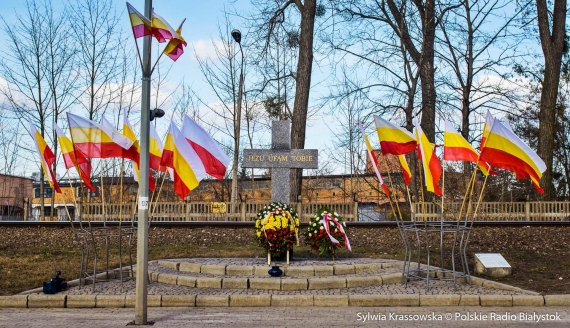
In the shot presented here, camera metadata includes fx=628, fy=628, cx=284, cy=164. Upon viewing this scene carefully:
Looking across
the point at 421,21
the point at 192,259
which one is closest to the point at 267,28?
the point at 421,21

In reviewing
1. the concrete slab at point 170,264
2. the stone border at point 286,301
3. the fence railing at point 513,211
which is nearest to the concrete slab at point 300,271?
the stone border at point 286,301

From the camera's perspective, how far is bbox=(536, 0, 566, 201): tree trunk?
76.7 ft

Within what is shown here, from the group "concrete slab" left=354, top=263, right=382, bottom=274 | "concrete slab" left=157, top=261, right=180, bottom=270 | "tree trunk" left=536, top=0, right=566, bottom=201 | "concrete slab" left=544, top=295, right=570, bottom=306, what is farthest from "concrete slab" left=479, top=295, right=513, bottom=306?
"tree trunk" left=536, top=0, right=566, bottom=201

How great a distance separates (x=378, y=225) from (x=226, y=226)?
474 cm

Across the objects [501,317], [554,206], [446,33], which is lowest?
[501,317]

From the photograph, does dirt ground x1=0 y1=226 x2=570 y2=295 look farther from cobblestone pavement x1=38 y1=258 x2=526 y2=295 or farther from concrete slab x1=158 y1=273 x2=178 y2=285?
concrete slab x1=158 y1=273 x2=178 y2=285

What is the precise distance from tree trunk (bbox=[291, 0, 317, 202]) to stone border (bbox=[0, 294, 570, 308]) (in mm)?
11441

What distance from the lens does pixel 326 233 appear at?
44.7 ft

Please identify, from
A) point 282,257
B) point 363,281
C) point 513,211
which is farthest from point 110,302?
point 513,211

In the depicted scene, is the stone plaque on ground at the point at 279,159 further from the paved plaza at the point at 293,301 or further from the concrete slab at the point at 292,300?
the concrete slab at the point at 292,300

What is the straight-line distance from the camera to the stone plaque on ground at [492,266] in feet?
41.3

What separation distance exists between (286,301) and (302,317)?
1.17m

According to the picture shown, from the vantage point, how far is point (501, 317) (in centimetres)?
934

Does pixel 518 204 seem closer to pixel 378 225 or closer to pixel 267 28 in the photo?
pixel 378 225
